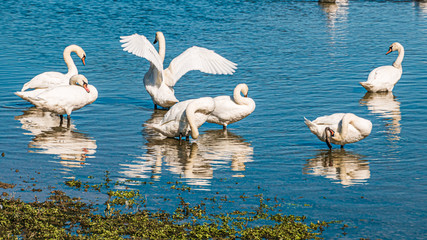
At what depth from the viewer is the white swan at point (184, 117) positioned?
12438 mm

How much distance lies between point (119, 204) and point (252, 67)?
12.1 metres

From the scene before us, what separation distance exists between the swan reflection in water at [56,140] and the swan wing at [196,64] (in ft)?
9.25

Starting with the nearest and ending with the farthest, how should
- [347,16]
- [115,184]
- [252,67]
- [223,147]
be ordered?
[115,184], [223,147], [252,67], [347,16]

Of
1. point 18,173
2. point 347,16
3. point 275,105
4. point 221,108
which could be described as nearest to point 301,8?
point 347,16

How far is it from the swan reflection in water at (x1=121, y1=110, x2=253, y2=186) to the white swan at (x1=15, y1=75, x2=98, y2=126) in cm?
143

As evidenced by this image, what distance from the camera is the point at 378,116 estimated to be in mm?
14727

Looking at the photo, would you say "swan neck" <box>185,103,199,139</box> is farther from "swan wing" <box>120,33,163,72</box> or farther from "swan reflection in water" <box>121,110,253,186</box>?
"swan wing" <box>120,33,163,72</box>

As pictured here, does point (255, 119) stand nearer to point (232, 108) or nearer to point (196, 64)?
point (232, 108)

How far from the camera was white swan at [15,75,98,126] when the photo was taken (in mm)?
13547

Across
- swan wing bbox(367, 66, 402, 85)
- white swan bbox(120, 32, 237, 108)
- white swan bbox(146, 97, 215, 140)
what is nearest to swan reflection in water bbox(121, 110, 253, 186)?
white swan bbox(146, 97, 215, 140)

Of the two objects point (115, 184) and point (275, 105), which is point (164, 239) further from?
point (275, 105)

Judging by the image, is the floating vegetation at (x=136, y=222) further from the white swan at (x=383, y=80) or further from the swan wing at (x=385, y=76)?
the swan wing at (x=385, y=76)

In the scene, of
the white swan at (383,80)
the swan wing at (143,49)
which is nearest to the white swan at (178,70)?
the swan wing at (143,49)

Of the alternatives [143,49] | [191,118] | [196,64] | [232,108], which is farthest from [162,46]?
[191,118]
